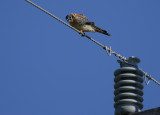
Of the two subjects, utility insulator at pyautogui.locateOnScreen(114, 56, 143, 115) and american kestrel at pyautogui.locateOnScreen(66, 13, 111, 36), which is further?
american kestrel at pyautogui.locateOnScreen(66, 13, 111, 36)

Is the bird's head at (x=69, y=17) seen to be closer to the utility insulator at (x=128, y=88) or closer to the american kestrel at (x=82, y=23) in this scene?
the american kestrel at (x=82, y=23)

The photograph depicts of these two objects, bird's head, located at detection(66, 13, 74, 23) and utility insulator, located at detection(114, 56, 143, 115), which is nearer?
utility insulator, located at detection(114, 56, 143, 115)

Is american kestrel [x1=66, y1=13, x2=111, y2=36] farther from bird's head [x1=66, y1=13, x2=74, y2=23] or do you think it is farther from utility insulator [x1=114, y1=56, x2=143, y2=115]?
utility insulator [x1=114, y1=56, x2=143, y2=115]

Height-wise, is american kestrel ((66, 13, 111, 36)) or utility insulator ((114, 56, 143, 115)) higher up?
american kestrel ((66, 13, 111, 36))

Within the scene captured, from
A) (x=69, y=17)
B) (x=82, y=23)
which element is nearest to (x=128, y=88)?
(x=82, y=23)


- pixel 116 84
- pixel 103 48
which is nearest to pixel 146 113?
pixel 116 84

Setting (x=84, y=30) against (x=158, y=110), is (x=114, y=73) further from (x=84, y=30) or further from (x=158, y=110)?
(x=84, y=30)

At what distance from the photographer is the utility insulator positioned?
4.06 m

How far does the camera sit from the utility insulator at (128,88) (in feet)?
13.3

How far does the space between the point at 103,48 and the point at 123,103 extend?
49.2 inches

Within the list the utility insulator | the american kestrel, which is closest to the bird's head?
the american kestrel

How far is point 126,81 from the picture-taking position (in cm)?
425

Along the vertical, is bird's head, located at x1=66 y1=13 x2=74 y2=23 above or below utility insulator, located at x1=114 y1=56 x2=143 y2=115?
above

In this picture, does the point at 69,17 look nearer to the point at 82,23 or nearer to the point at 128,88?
the point at 82,23
